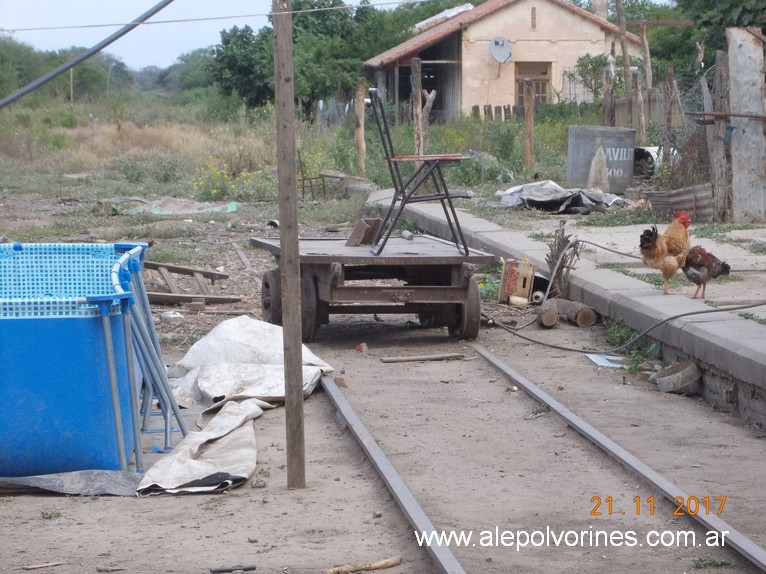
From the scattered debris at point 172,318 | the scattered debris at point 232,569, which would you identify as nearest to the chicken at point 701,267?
the scattered debris at point 172,318

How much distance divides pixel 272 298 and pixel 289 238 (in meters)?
4.39

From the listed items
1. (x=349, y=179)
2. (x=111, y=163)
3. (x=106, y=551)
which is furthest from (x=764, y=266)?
(x=111, y=163)

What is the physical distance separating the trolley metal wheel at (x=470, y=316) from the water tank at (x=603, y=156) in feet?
36.4

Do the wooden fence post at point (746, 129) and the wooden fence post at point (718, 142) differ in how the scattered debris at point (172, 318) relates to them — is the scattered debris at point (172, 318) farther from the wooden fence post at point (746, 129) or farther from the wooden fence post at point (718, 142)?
the wooden fence post at point (746, 129)

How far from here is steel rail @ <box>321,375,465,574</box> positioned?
13.8 ft

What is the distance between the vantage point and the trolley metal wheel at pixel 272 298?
9.85 m

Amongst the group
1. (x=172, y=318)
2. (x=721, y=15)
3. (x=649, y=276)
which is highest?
(x=721, y=15)

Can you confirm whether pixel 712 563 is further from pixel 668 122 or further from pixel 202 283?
pixel 668 122

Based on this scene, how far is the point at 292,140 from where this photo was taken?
5.46 meters

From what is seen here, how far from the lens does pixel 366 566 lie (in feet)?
14.3

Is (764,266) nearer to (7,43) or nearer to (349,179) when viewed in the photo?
(349,179)

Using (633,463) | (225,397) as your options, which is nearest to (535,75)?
(225,397)

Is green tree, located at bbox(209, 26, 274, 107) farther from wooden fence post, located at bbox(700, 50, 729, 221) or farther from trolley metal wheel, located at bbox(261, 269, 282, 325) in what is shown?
trolley metal wheel, located at bbox(261, 269, 282, 325)

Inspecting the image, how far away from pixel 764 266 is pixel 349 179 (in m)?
13.3
